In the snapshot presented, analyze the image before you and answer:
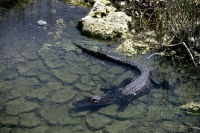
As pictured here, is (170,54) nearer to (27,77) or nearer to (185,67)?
(185,67)

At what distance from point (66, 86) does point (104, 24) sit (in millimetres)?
2836

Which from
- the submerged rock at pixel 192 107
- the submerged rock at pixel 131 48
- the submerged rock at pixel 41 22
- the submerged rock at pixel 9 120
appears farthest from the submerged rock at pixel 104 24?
the submerged rock at pixel 9 120

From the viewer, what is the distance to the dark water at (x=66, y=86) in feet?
15.8

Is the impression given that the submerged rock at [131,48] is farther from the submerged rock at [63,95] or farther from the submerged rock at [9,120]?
the submerged rock at [9,120]

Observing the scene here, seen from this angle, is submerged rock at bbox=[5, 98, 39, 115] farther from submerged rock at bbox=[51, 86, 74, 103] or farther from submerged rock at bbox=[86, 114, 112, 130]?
submerged rock at bbox=[86, 114, 112, 130]

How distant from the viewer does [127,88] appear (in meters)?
5.61

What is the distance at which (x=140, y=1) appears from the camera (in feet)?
29.9

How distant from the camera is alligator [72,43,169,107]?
515 cm

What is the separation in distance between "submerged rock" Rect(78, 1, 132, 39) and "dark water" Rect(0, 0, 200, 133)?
0.86ft

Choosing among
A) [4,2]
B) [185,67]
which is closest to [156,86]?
[185,67]

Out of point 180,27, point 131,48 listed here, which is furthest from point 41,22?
point 180,27

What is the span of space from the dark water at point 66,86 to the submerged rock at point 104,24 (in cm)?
26

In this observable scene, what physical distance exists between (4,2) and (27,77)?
439 cm

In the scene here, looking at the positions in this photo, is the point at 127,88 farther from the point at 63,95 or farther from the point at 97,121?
the point at 63,95
